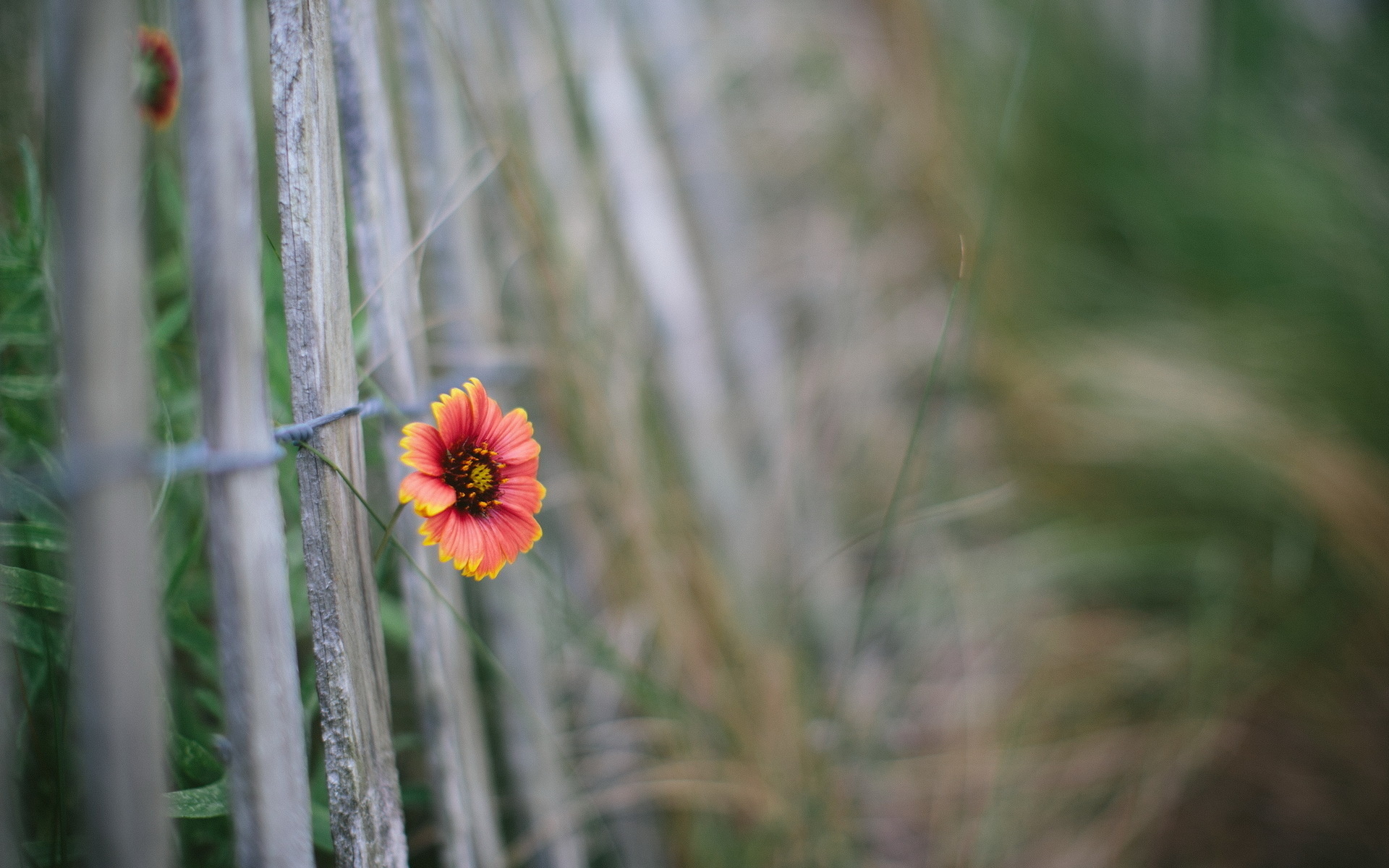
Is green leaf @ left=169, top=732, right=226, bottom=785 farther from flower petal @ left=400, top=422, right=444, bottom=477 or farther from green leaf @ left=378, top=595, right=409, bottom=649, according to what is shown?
flower petal @ left=400, top=422, right=444, bottom=477

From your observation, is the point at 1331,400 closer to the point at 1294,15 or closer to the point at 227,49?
the point at 1294,15

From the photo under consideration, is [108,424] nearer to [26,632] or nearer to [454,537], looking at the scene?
[454,537]

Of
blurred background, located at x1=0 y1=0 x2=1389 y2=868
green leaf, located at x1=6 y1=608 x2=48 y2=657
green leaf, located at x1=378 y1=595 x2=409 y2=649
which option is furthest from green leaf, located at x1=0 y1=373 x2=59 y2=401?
green leaf, located at x1=378 y1=595 x2=409 y2=649

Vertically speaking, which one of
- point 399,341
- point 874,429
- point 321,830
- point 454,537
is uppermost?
point 874,429

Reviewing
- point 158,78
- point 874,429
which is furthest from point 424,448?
point 874,429

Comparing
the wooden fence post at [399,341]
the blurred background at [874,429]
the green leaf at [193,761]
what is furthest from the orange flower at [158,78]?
the green leaf at [193,761]

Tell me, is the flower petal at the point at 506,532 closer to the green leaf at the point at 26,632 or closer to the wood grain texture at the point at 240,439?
the wood grain texture at the point at 240,439
